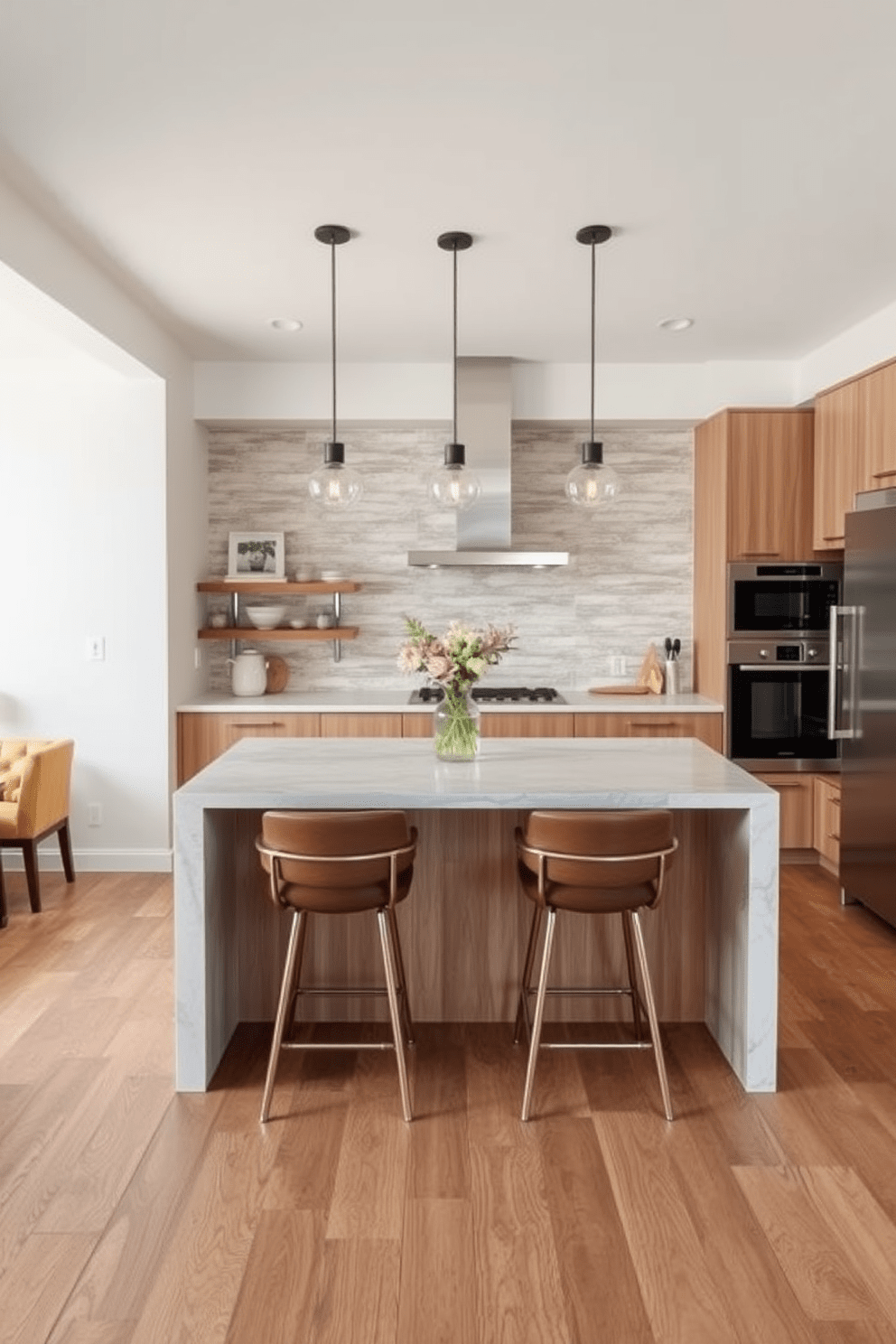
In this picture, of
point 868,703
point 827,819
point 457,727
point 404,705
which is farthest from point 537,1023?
point 827,819

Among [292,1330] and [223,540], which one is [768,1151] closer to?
[292,1330]

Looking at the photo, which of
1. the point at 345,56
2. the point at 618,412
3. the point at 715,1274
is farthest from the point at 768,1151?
the point at 618,412

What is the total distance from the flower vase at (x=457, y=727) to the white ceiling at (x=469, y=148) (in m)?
1.62

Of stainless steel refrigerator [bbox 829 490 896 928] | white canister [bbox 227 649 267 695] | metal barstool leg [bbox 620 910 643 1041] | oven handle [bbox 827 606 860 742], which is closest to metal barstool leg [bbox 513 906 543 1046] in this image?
metal barstool leg [bbox 620 910 643 1041]

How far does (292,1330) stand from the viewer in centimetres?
195

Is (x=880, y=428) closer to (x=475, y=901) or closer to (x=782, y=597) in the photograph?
(x=782, y=597)

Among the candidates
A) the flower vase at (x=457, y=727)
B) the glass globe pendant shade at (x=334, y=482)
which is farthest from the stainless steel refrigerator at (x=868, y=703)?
the glass globe pendant shade at (x=334, y=482)

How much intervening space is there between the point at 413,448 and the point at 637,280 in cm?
211

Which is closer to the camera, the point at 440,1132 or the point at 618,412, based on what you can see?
the point at 440,1132

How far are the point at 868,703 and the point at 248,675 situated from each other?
3.23 metres

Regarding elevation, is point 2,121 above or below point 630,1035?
above

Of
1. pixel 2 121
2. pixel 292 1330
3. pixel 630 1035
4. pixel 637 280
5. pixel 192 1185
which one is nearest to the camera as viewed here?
pixel 292 1330

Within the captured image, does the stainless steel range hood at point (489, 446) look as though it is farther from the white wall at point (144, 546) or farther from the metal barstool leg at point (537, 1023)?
the metal barstool leg at point (537, 1023)

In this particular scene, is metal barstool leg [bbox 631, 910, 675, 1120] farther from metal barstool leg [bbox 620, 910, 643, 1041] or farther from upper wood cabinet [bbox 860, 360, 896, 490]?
upper wood cabinet [bbox 860, 360, 896, 490]
